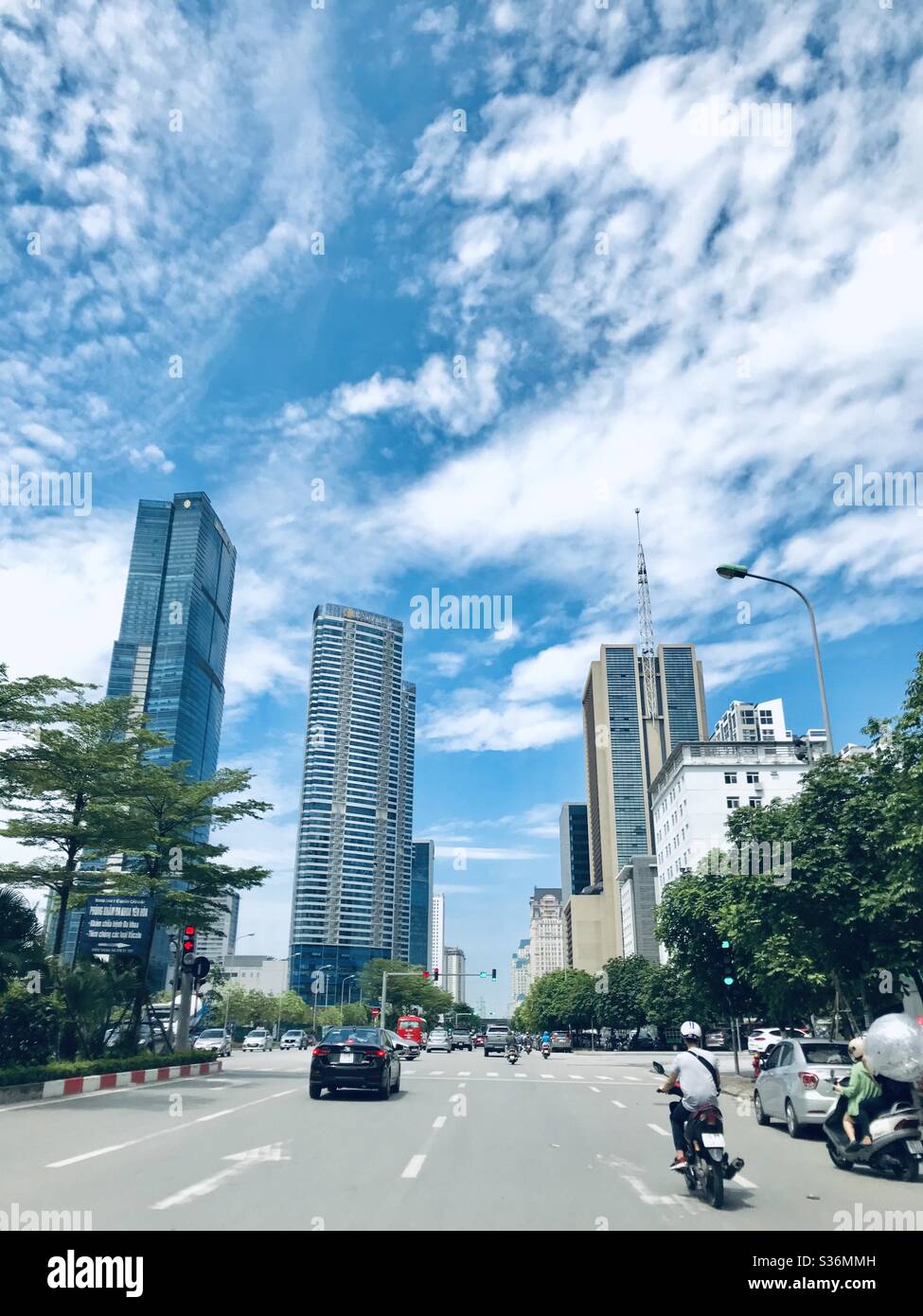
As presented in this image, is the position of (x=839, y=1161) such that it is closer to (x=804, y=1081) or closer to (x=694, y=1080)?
(x=694, y=1080)

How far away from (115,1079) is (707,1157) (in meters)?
17.4

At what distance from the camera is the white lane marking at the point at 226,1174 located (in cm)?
789

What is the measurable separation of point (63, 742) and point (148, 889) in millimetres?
6625

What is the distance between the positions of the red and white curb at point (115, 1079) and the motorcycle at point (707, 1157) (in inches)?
575

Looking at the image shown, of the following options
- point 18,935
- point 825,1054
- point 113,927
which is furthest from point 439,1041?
point 825,1054

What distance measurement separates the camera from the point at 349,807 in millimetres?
173625

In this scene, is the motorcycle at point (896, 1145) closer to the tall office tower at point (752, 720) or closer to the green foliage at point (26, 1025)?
the green foliage at point (26, 1025)

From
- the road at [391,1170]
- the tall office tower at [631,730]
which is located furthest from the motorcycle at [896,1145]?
the tall office tower at [631,730]

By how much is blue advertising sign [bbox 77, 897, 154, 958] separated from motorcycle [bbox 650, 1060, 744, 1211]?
19.5 m

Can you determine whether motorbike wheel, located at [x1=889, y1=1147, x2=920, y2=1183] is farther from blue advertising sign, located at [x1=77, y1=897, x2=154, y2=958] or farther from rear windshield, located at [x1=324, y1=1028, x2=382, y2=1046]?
blue advertising sign, located at [x1=77, y1=897, x2=154, y2=958]

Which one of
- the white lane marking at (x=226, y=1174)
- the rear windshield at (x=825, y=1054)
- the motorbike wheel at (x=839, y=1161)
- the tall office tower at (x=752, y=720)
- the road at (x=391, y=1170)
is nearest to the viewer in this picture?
the road at (x=391, y=1170)

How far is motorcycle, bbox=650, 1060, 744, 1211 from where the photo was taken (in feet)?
27.5

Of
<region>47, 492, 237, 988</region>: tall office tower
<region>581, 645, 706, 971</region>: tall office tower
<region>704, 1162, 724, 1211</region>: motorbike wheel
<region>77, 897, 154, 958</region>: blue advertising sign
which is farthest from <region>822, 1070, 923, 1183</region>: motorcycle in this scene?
<region>581, 645, 706, 971</region>: tall office tower
